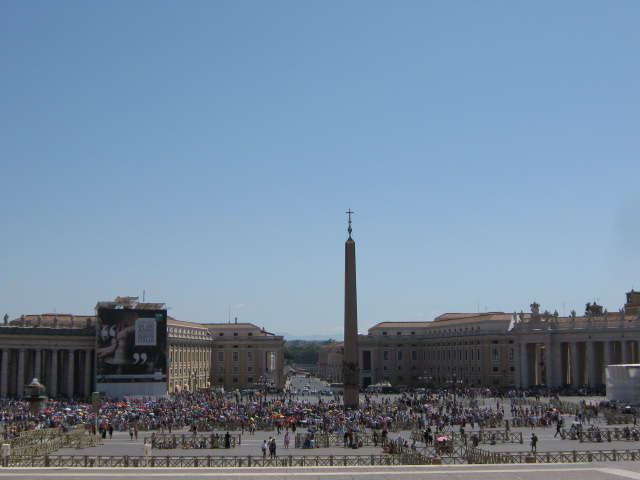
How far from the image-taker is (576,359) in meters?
92.6

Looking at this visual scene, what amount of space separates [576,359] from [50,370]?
56216 millimetres

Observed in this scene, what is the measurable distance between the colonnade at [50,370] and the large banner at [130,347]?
6.16 meters

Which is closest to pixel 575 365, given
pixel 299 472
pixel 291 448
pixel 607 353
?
pixel 607 353

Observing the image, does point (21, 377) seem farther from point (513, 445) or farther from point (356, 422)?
point (513, 445)

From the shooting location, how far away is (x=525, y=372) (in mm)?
94875

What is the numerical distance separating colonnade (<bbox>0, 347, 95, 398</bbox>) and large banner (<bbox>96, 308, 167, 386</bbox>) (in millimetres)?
6163

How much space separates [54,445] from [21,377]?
156 feet

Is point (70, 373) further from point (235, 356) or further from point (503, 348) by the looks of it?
point (503, 348)

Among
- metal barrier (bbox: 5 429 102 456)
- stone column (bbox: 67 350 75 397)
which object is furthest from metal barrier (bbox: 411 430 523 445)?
stone column (bbox: 67 350 75 397)

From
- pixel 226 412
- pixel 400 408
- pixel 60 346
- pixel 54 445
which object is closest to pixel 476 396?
pixel 400 408

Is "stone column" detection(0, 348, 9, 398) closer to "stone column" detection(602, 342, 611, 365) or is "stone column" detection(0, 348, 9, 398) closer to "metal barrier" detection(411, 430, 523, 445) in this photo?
"metal barrier" detection(411, 430, 523, 445)

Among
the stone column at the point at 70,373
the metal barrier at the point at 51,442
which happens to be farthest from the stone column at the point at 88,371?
the metal barrier at the point at 51,442

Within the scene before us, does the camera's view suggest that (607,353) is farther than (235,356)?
No

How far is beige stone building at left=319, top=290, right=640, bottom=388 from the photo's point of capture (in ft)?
295
